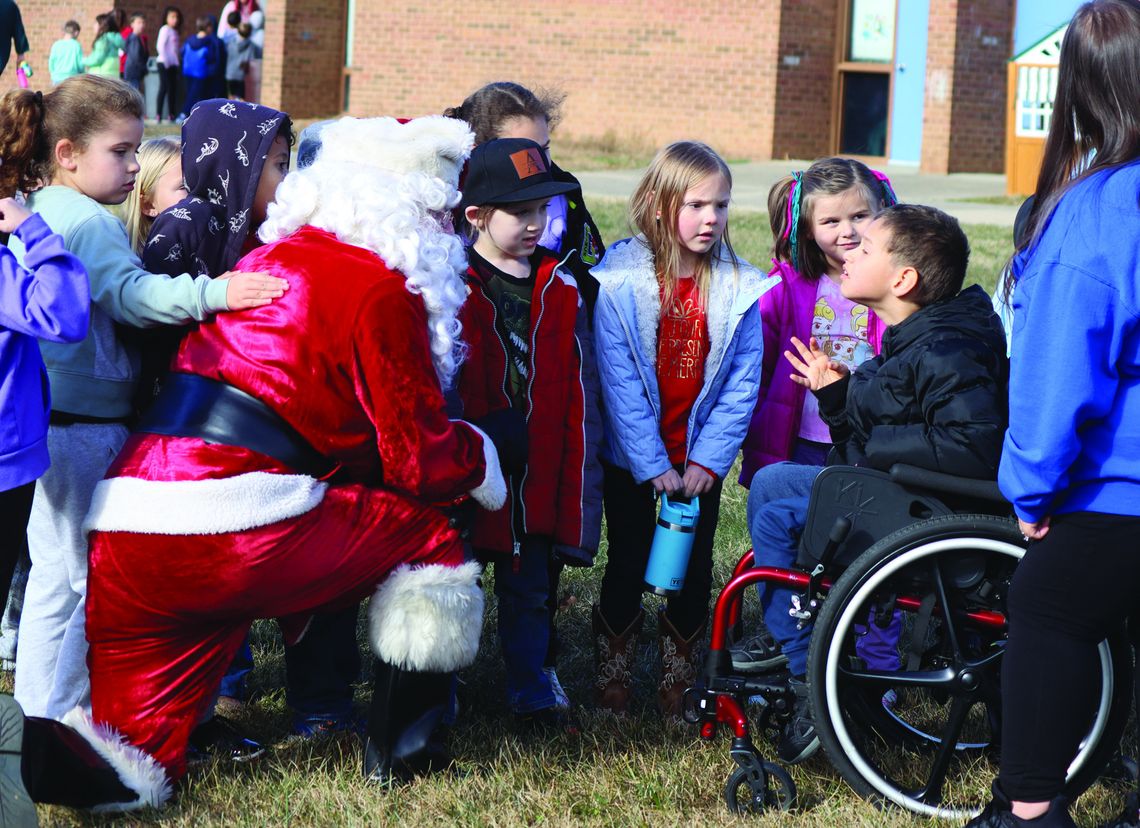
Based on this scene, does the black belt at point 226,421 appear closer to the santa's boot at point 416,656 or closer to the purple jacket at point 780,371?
the santa's boot at point 416,656

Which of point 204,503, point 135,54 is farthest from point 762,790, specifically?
point 135,54

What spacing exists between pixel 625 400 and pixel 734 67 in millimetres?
15966

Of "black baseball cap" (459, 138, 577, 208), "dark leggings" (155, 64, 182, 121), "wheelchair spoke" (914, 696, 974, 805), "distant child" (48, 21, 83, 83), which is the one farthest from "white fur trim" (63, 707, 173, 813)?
"dark leggings" (155, 64, 182, 121)

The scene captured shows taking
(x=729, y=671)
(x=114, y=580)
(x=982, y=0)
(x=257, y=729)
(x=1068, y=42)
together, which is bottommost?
(x=257, y=729)

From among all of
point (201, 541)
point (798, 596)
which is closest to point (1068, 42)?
point (798, 596)

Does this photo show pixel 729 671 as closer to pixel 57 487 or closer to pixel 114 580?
pixel 114 580

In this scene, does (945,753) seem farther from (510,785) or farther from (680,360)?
(680,360)

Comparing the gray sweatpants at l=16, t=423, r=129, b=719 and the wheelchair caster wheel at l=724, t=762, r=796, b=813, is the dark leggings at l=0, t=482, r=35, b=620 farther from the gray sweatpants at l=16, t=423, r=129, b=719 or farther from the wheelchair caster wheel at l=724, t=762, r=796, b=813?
the wheelchair caster wheel at l=724, t=762, r=796, b=813

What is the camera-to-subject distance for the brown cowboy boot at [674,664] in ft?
13.4

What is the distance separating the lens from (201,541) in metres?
3.08

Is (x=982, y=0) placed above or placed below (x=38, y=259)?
above

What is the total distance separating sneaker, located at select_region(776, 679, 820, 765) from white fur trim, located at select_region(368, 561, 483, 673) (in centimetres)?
84

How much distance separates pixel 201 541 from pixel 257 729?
1.01 metres

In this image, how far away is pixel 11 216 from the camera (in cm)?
299
